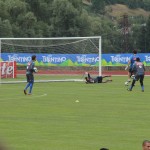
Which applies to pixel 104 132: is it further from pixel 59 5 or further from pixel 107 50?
pixel 107 50

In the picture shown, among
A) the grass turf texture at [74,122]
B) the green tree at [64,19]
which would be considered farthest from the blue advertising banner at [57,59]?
the green tree at [64,19]

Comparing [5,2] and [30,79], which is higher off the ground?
[5,2]

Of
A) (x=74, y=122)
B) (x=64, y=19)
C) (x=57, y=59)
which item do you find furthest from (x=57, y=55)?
(x=64, y=19)

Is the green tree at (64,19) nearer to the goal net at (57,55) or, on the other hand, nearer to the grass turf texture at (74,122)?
the goal net at (57,55)

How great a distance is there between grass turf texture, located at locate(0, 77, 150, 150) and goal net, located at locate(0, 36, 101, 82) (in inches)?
876

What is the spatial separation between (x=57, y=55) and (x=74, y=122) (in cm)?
3819

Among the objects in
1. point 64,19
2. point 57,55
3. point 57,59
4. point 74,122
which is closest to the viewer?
point 74,122

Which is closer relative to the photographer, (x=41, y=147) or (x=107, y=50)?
(x=41, y=147)

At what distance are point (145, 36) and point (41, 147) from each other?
307 feet

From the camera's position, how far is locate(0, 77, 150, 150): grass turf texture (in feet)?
49.0

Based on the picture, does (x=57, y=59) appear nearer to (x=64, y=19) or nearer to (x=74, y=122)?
(x=64, y=19)

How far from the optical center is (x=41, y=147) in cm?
1436

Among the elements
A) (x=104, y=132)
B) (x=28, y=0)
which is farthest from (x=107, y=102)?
(x=28, y=0)

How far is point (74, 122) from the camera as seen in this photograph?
62.9 ft
